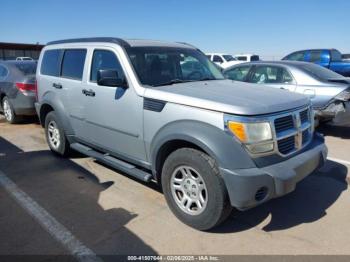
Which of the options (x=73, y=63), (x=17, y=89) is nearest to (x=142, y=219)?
(x=73, y=63)

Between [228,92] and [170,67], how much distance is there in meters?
1.05

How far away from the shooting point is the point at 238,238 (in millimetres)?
3340

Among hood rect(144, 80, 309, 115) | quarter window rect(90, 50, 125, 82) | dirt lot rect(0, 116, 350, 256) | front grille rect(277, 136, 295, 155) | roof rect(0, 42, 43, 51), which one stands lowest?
dirt lot rect(0, 116, 350, 256)

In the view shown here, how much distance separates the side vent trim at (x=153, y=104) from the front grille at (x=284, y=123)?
1.18 m

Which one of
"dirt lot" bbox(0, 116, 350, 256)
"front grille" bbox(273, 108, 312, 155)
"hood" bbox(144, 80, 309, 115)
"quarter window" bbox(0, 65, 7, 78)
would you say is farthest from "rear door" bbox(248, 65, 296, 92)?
"quarter window" bbox(0, 65, 7, 78)

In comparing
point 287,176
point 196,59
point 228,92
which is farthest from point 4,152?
point 287,176

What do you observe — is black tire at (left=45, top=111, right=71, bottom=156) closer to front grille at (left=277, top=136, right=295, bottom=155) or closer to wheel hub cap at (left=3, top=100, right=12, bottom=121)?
wheel hub cap at (left=3, top=100, right=12, bottom=121)

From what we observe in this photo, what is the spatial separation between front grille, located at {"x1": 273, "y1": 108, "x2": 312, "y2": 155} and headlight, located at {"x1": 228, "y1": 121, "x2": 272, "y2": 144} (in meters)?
0.17

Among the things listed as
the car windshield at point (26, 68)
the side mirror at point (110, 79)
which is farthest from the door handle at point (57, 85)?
the car windshield at point (26, 68)

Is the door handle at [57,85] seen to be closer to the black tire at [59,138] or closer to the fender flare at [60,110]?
the fender flare at [60,110]

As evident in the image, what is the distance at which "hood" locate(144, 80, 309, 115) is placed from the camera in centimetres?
319

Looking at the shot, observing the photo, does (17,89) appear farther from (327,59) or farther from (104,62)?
(327,59)

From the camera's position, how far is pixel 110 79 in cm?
400

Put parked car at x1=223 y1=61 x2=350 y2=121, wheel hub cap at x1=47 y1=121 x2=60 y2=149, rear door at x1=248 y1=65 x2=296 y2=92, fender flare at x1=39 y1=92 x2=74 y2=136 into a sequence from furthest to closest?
rear door at x1=248 y1=65 x2=296 y2=92 < parked car at x1=223 y1=61 x2=350 y2=121 < wheel hub cap at x1=47 y1=121 x2=60 y2=149 < fender flare at x1=39 y1=92 x2=74 y2=136
